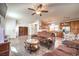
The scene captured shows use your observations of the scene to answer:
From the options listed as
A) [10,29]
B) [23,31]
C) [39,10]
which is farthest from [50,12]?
[10,29]

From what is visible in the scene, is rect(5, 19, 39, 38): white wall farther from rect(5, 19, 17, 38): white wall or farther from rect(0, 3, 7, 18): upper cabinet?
rect(0, 3, 7, 18): upper cabinet

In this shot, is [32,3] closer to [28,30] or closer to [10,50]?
[28,30]

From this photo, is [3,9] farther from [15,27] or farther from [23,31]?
[23,31]

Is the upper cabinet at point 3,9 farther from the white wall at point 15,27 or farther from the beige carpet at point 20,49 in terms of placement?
the beige carpet at point 20,49

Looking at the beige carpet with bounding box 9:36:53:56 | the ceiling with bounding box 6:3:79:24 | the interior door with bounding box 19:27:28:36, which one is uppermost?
the ceiling with bounding box 6:3:79:24

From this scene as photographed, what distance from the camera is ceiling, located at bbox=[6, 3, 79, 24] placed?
2139 mm

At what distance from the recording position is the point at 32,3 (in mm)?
2148

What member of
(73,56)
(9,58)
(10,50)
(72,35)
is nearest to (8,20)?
(10,50)

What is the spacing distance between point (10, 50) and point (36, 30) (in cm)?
55

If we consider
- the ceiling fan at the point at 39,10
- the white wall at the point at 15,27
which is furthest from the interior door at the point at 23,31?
the ceiling fan at the point at 39,10

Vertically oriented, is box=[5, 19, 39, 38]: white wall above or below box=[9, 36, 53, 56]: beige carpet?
above

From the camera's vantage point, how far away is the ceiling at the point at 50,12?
2.14m

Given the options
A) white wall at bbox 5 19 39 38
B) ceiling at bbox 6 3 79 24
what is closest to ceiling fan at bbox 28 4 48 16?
ceiling at bbox 6 3 79 24

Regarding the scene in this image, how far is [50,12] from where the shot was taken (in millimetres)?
2164
